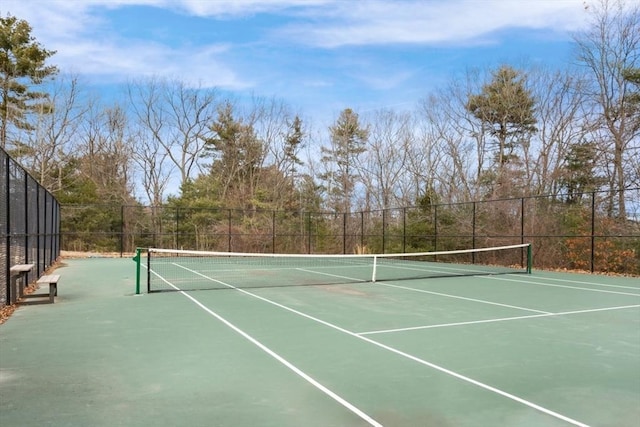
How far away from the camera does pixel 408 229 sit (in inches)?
916

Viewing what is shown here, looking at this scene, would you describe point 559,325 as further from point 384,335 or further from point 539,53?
point 539,53

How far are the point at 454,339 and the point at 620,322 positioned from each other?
121 inches

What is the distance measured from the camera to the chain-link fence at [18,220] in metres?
8.05

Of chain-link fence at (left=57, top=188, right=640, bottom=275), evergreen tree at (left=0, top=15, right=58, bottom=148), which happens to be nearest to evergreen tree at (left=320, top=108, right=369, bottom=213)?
chain-link fence at (left=57, top=188, right=640, bottom=275)

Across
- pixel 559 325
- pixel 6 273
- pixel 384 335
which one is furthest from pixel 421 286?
pixel 6 273

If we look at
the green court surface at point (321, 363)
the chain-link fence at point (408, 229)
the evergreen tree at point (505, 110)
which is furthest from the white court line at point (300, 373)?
the evergreen tree at point (505, 110)

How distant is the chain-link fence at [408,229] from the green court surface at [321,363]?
779 centimetres

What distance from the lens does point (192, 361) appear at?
497 centimetres

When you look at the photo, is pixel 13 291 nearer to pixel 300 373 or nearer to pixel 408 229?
pixel 300 373

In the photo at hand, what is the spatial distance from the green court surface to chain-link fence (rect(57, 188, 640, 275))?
7.79 metres

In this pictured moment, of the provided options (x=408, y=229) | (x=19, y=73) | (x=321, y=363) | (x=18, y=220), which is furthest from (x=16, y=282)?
(x=19, y=73)

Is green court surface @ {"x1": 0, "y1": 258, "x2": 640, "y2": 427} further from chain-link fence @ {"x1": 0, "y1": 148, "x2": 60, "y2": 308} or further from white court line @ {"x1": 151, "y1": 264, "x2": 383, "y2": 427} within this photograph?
chain-link fence @ {"x1": 0, "y1": 148, "x2": 60, "y2": 308}

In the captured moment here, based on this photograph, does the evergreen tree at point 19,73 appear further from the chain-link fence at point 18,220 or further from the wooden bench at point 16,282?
the wooden bench at point 16,282

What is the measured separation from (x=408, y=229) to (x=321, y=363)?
62.0 ft
